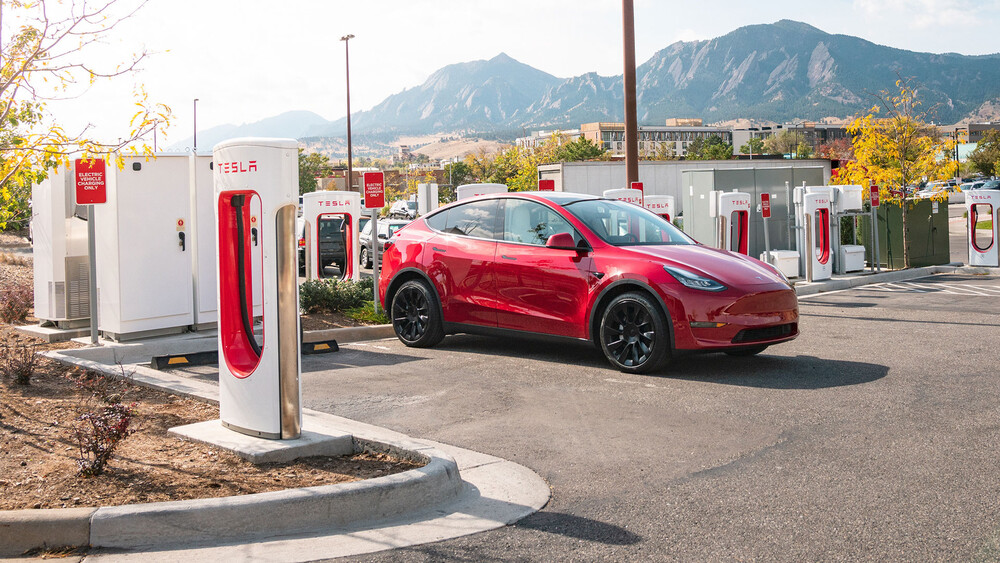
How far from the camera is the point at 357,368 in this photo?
29.6ft

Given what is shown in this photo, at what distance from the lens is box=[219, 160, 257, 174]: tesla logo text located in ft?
18.0

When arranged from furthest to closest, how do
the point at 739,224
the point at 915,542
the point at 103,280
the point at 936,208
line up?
1. the point at 936,208
2. the point at 739,224
3. the point at 103,280
4. the point at 915,542

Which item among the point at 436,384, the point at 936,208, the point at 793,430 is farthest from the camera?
the point at 936,208

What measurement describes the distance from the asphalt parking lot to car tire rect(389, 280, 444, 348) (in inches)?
10.1

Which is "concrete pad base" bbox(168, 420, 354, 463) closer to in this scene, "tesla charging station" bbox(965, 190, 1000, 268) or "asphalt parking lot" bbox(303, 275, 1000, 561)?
"asphalt parking lot" bbox(303, 275, 1000, 561)

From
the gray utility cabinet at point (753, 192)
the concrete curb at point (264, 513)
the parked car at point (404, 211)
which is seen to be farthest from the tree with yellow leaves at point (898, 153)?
the parked car at point (404, 211)

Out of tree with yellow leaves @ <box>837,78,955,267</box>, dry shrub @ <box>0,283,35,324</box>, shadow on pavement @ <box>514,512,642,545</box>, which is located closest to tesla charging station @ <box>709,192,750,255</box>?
tree with yellow leaves @ <box>837,78,955,267</box>

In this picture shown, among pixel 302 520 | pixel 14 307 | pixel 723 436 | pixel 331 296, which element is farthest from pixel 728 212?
pixel 302 520

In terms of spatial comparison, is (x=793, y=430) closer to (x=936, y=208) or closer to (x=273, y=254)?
(x=273, y=254)

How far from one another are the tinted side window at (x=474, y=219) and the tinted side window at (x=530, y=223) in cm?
18

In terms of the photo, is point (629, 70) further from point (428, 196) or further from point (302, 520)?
point (302, 520)

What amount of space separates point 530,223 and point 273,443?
181 inches

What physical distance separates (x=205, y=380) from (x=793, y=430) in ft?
16.5

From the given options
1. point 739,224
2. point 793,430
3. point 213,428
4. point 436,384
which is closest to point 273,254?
point 213,428
